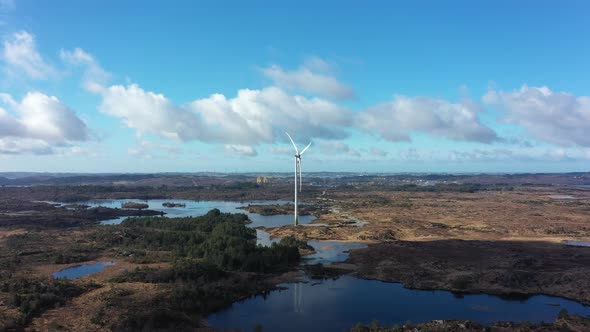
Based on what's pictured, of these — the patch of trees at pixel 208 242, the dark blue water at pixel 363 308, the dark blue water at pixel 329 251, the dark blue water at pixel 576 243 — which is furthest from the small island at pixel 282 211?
the dark blue water at pixel 363 308

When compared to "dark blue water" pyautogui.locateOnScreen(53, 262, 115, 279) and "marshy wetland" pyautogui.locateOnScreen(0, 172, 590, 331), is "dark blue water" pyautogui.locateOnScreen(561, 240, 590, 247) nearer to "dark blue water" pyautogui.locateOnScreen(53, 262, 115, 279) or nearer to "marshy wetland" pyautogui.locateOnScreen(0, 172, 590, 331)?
"marshy wetland" pyautogui.locateOnScreen(0, 172, 590, 331)

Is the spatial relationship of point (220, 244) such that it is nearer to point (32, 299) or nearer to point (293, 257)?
point (293, 257)

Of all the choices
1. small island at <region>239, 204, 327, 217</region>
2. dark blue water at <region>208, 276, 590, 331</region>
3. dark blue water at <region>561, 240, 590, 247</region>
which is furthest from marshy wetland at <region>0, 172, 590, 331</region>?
small island at <region>239, 204, 327, 217</region>

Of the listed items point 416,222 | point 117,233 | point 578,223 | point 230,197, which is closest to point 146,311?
point 117,233

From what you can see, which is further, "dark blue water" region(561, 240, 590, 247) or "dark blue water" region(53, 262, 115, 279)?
"dark blue water" region(561, 240, 590, 247)

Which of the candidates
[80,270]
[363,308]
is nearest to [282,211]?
[80,270]

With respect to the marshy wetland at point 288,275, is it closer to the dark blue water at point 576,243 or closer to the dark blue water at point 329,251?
the dark blue water at point 329,251
